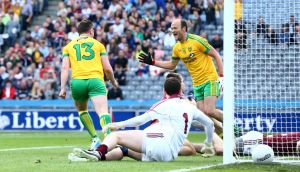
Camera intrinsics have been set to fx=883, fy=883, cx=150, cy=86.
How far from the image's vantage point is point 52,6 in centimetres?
3556

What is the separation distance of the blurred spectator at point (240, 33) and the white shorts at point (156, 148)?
2177 mm

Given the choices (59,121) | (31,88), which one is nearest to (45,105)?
(59,121)

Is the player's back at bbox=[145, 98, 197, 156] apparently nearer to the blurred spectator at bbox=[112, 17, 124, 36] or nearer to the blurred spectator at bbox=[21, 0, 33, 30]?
the blurred spectator at bbox=[112, 17, 124, 36]

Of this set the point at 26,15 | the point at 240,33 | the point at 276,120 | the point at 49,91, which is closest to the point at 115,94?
the point at 49,91

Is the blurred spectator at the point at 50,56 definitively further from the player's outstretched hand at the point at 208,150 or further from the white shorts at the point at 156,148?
the white shorts at the point at 156,148

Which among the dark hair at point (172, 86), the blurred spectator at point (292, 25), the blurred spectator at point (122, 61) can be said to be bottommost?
the dark hair at point (172, 86)

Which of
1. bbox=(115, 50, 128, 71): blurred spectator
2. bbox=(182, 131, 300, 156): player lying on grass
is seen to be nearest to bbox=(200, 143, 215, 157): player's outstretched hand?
bbox=(182, 131, 300, 156): player lying on grass

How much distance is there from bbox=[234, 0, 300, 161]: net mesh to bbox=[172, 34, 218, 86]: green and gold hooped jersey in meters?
0.88

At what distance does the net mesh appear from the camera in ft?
44.7

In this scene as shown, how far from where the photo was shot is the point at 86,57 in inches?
595

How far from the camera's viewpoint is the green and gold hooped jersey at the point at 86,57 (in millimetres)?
15070

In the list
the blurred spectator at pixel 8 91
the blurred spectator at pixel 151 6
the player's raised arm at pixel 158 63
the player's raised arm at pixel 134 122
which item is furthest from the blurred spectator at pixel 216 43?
the player's raised arm at pixel 134 122

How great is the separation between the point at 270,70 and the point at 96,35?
15951 millimetres

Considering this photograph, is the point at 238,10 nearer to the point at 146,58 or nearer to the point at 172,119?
the point at 172,119
